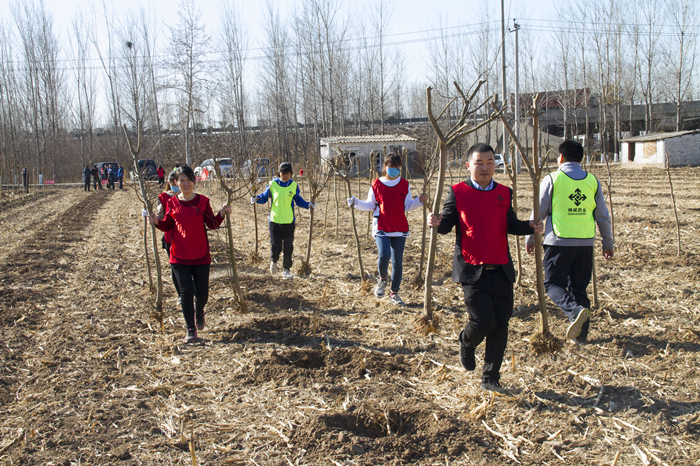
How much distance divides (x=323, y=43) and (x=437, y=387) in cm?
3871

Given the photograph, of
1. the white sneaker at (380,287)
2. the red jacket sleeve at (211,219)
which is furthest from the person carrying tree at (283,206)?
the red jacket sleeve at (211,219)

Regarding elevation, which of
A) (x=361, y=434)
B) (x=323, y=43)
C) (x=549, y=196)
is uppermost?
(x=323, y=43)

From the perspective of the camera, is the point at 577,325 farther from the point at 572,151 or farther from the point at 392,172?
the point at 392,172

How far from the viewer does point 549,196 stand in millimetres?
4469

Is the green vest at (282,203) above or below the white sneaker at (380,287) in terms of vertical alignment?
above

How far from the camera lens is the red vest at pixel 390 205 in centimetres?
562

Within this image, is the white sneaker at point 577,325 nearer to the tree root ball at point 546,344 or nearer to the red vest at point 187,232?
the tree root ball at point 546,344

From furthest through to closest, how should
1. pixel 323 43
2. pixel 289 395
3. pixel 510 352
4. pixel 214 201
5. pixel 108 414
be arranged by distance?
pixel 323 43, pixel 214 201, pixel 510 352, pixel 289 395, pixel 108 414

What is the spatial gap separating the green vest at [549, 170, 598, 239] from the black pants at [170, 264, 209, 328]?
10.4ft

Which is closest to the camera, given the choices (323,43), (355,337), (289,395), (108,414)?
(108,414)

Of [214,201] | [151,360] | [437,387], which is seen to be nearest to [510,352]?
[437,387]

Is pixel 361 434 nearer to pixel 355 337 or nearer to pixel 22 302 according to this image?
pixel 355 337

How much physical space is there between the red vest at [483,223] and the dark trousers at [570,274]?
44.0 inches

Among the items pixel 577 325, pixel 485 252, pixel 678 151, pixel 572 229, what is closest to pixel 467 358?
pixel 485 252
